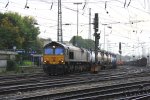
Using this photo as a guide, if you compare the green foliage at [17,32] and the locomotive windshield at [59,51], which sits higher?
the green foliage at [17,32]

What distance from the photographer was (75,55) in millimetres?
41312

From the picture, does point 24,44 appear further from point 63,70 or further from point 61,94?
point 61,94

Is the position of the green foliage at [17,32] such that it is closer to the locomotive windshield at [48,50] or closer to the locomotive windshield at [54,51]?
the locomotive windshield at [48,50]

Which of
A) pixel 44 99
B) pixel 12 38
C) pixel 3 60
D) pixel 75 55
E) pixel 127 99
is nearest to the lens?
pixel 127 99

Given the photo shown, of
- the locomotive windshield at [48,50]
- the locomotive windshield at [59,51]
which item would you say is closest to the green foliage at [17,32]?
the locomotive windshield at [48,50]

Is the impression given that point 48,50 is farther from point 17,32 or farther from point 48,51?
point 17,32

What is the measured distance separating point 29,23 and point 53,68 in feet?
273

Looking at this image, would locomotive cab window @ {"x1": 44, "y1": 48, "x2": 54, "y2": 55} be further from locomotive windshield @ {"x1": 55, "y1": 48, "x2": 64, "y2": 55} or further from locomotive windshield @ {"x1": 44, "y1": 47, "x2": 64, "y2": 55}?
locomotive windshield @ {"x1": 55, "y1": 48, "x2": 64, "y2": 55}

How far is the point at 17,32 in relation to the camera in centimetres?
9569

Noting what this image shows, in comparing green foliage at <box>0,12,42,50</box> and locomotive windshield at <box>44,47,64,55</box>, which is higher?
green foliage at <box>0,12,42,50</box>

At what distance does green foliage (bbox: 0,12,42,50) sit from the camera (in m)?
90.9

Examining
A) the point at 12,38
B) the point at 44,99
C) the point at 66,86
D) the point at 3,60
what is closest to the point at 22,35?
the point at 12,38

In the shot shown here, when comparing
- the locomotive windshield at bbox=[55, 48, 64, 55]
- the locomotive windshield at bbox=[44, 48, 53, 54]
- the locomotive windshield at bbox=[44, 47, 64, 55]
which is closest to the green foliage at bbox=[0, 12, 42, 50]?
the locomotive windshield at bbox=[44, 48, 53, 54]

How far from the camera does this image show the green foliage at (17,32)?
298 feet
